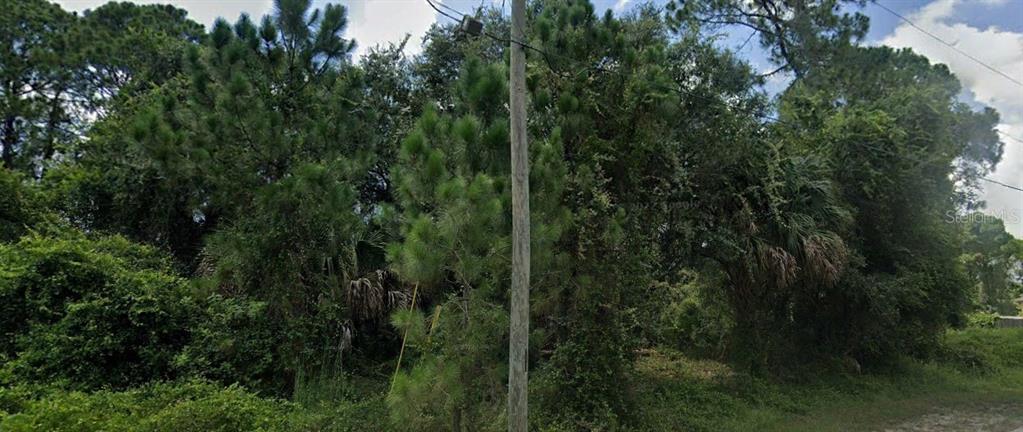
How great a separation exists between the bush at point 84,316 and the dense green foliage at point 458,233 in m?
0.03

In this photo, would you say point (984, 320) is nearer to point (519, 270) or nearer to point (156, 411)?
point (519, 270)

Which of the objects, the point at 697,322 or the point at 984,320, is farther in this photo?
the point at 984,320

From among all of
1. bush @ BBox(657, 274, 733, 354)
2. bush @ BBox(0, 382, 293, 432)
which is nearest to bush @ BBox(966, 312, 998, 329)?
bush @ BBox(657, 274, 733, 354)

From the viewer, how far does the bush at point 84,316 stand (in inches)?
255

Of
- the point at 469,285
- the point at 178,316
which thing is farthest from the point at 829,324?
the point at 178,316

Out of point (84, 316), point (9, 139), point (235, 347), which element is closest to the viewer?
point (84, 316)

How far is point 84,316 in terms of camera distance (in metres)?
6.79

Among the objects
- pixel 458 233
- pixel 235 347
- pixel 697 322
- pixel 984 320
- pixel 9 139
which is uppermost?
pixel 9 139

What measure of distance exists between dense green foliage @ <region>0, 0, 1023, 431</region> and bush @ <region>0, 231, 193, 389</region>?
3 centimetres

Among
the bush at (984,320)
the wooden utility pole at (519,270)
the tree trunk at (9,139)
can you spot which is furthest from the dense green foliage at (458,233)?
the bush at (984,320)

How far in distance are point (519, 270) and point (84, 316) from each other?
19.4 feet

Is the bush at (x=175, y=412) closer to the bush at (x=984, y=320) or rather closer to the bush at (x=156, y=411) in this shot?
the bush at (x=156, y=411)

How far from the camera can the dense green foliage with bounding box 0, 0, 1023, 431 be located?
5086 millimetres

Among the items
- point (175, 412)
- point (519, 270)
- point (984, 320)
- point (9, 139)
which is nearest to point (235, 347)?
point (175, 412)
